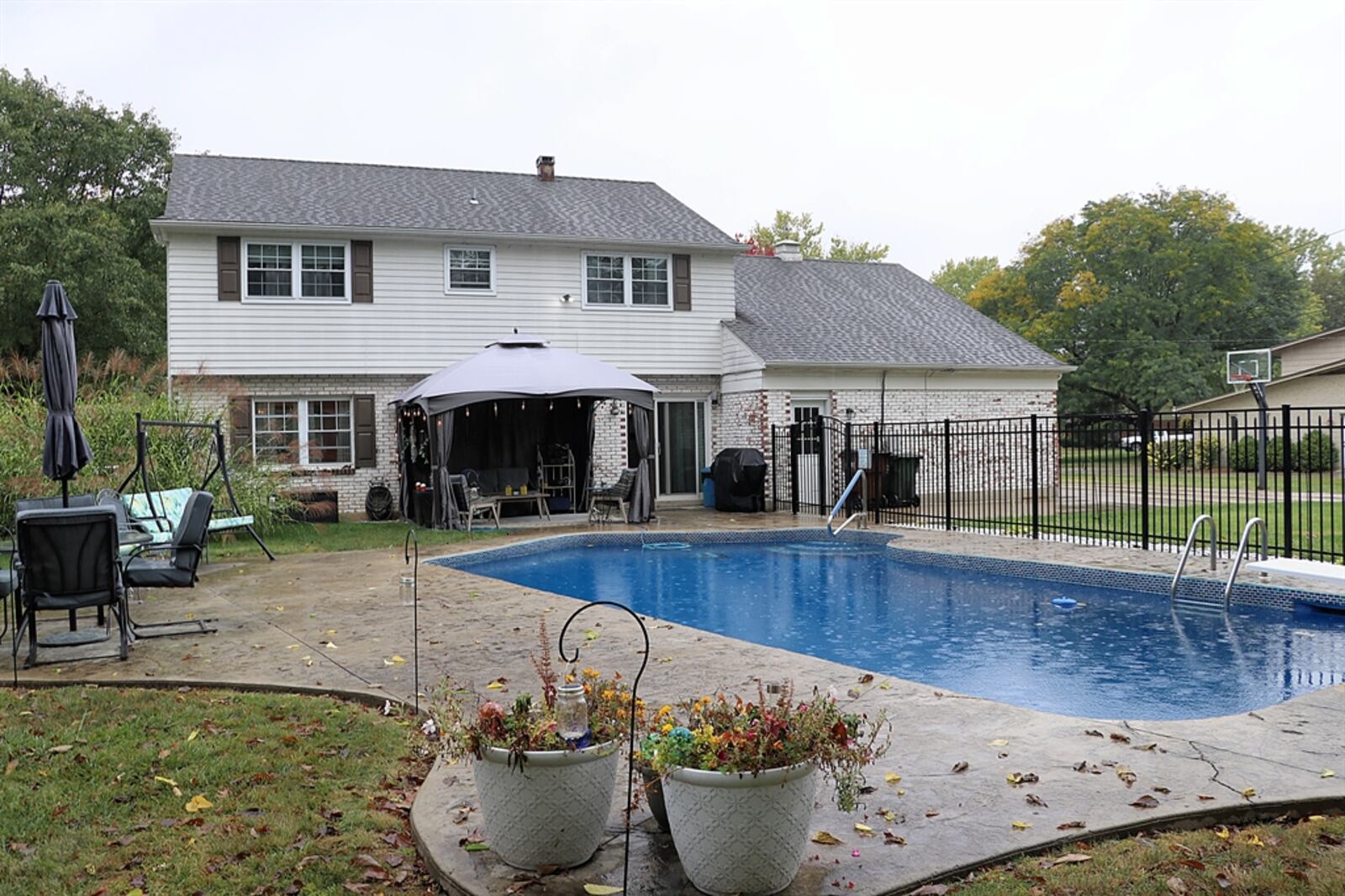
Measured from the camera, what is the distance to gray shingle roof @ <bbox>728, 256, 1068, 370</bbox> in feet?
66.1

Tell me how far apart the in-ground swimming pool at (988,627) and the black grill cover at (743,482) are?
174 inches

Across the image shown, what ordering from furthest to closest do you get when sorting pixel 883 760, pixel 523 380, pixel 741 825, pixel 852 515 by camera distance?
pixel 523 380, pixel 852 515, pixel 883 760, pixel 741 825

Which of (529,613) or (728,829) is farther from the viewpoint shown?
(529,613)

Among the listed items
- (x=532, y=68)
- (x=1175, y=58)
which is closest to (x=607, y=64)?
(x=532, y=68)

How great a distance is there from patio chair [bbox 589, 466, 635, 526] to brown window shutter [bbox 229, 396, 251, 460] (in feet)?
18.5

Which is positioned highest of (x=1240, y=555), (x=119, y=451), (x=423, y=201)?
(x=423, y=201)

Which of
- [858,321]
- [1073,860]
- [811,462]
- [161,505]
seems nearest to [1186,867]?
[1073,860]

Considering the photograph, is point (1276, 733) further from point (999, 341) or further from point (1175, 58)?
point (999, 341)

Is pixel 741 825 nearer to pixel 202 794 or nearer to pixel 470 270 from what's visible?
pixel 202 794

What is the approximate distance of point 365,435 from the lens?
59.8 feet

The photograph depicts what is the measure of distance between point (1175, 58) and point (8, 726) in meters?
18.4

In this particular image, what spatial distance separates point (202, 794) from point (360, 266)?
15.1m

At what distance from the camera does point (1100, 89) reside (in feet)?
70.3

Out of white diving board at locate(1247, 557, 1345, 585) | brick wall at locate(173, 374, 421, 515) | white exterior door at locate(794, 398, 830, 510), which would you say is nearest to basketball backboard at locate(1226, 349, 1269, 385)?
white exterior door at locate(794, 398, 830, 510)
